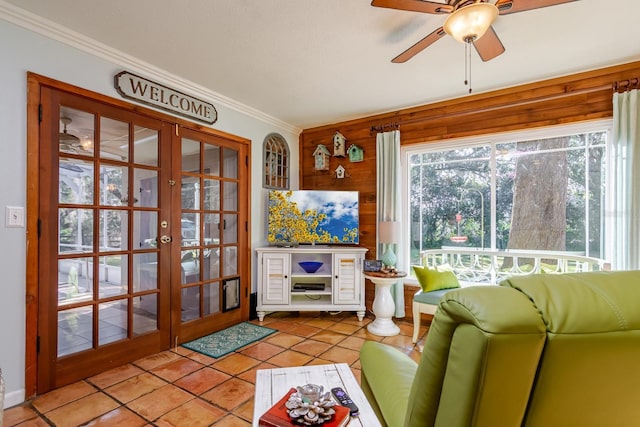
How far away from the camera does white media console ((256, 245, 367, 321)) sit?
359 cm

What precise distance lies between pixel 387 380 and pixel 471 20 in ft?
5.49

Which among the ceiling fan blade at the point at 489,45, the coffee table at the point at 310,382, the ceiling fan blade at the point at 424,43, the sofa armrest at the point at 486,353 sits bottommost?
the coffee table at the point at 310,382

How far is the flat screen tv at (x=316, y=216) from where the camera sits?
378cm

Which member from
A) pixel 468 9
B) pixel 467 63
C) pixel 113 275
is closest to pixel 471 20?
pixel 468 9

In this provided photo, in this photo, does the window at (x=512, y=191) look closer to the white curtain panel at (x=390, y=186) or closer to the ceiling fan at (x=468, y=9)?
the white curtain panel at (x=390, y=186)

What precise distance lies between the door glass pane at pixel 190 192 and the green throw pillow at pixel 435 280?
88.6 inches

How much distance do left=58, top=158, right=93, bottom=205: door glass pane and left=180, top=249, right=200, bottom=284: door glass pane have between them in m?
0.94

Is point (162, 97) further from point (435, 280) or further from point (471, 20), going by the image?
point (435, 280)

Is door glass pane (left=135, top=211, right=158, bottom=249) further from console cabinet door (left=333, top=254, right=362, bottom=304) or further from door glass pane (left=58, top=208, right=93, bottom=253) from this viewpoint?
console cabinet door (left=333, top=254, right=362, bottom=304)

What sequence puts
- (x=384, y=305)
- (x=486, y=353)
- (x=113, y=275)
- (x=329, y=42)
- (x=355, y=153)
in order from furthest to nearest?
(x=355, y=153), (x=384, y=305), (x=113, y=275), (x=329, y=42), (x=486, y=353)

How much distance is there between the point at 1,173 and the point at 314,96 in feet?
8.38

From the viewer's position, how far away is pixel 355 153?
4.01 metres

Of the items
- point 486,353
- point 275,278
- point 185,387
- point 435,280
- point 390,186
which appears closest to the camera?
point 486,353

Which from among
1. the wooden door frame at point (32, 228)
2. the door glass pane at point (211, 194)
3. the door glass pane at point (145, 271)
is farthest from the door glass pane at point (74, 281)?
the door glass pane at point (211, 194)
